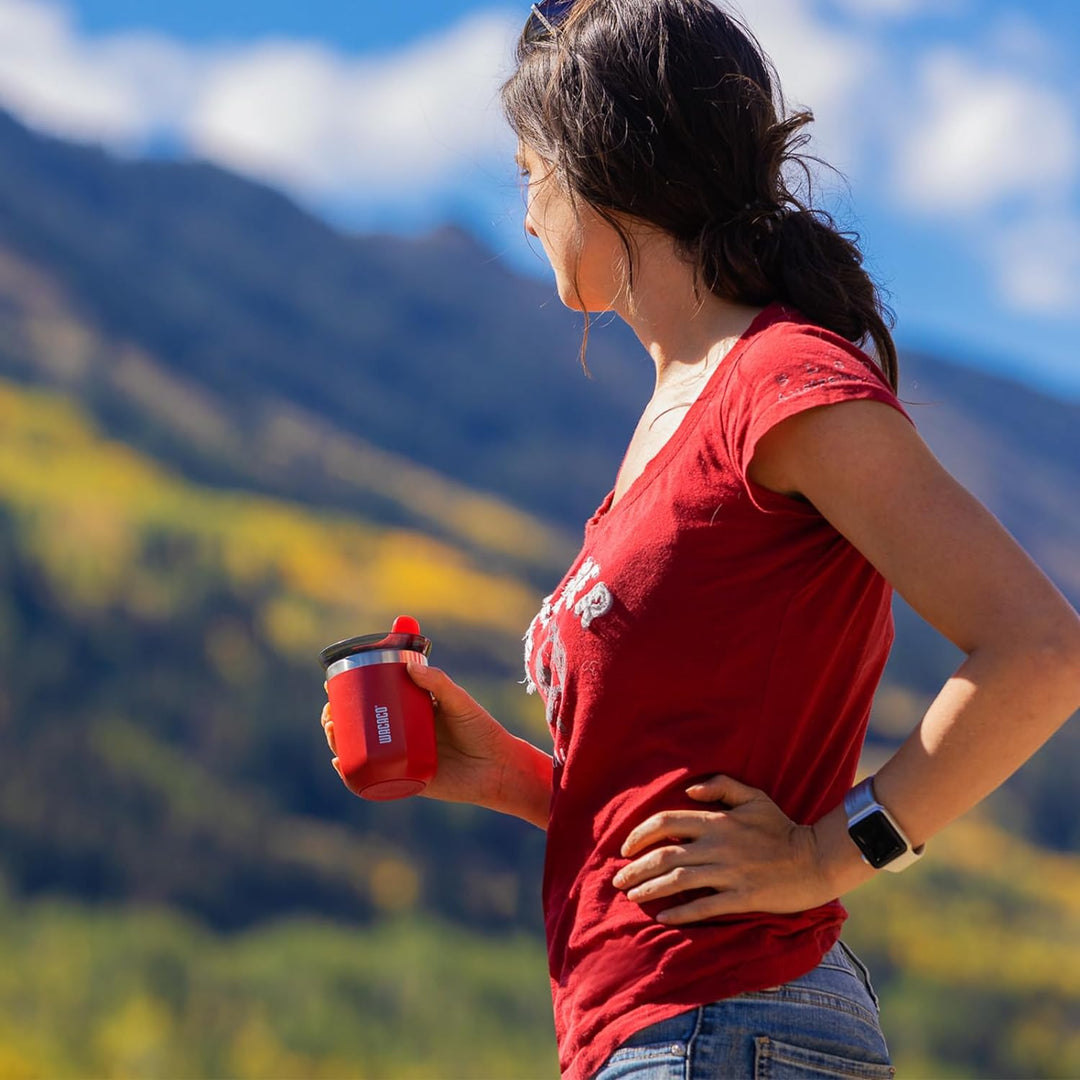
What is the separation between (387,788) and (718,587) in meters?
0.56

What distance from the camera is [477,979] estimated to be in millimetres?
8859

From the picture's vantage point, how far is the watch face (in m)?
1.29

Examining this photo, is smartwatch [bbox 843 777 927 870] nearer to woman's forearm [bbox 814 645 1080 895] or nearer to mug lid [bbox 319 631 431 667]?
woman's forearm [bbox 814 645 1080 895]

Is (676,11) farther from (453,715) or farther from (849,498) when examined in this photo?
(453,715)

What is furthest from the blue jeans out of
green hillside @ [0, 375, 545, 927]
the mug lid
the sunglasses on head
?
green hillside @ [0, 375, 545, 927]

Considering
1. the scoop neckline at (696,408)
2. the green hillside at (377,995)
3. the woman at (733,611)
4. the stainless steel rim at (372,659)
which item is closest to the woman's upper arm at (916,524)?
the woman at (733,611)

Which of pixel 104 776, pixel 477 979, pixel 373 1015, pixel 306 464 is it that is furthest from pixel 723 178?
pixel 306 464

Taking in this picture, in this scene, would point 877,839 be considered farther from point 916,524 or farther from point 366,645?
point 366,645

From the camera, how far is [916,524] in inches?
48.2

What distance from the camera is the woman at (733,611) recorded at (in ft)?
4.07

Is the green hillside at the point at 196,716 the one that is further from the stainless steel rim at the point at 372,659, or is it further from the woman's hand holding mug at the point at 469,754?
the stainless steel rim at the point at 372,659

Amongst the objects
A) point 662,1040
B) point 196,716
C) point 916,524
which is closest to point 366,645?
point 662,1040

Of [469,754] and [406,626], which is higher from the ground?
[406,626]

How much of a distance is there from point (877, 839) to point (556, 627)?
16.1 inches
